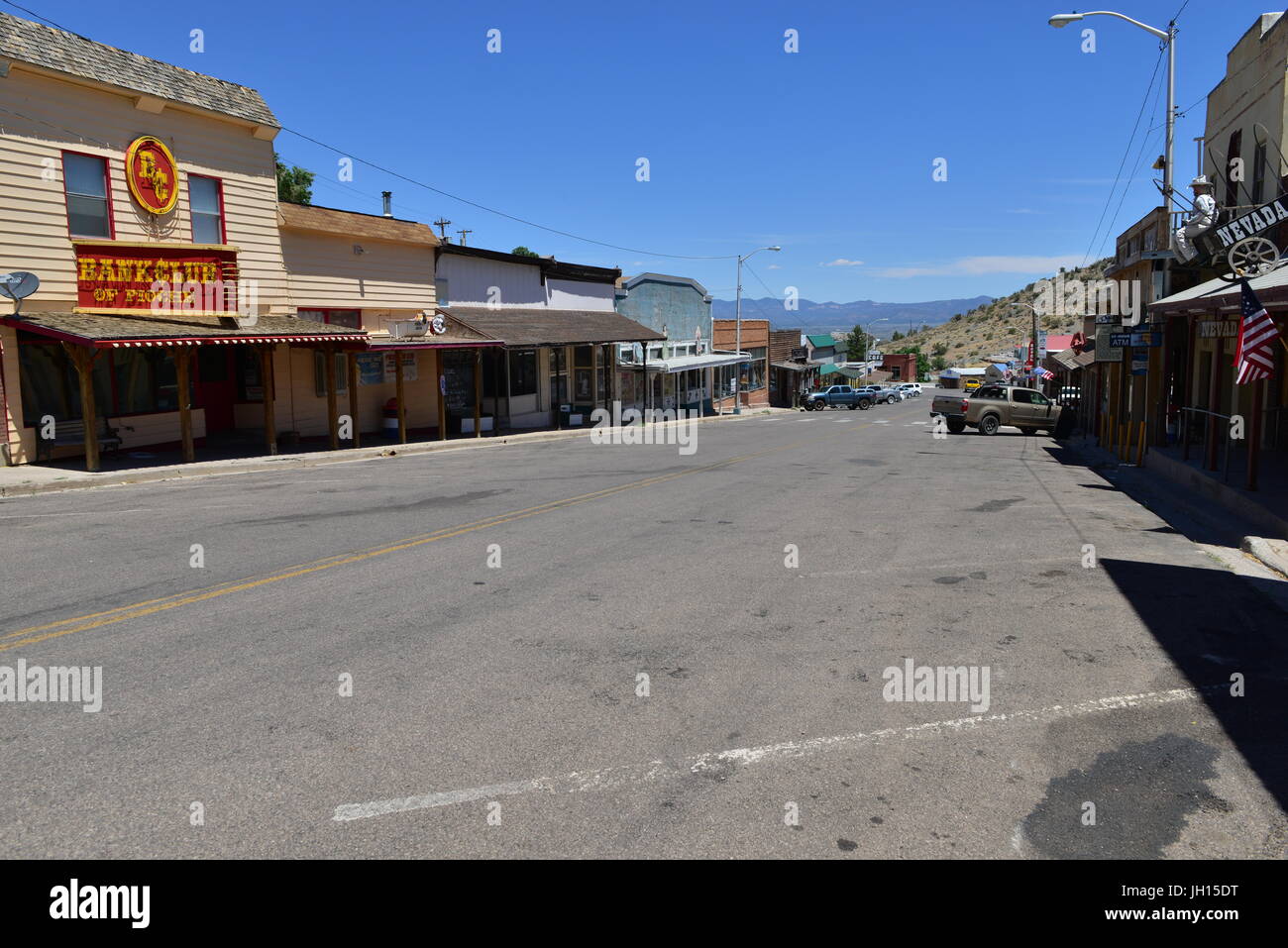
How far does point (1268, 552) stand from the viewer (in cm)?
1070

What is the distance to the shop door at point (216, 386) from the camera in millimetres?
23406

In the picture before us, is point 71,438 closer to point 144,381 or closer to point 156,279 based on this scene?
point 144,381

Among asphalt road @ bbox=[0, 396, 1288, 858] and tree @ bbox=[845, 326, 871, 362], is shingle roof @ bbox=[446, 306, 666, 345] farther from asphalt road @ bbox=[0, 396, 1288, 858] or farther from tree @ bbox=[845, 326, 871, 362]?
tree @ bbox=[845, 326, 871, 362]

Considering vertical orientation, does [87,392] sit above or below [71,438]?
above

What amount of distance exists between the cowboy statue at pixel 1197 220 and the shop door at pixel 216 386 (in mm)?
22488

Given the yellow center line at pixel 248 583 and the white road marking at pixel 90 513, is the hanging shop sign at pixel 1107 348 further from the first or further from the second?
the white road marking at pixel 90 513

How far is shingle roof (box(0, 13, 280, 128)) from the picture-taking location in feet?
57.7

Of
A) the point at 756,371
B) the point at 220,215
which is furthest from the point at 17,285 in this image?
the point at 756,371

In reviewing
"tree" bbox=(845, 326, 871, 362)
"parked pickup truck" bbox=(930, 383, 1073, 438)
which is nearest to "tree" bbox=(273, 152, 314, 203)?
"parked pickup truck" bbox=(930, 383, 1073, 438)

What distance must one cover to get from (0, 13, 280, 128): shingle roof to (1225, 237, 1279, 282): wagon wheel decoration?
2065 cm

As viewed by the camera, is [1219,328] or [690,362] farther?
[690,362]

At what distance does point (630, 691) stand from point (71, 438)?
17591 millimetres
